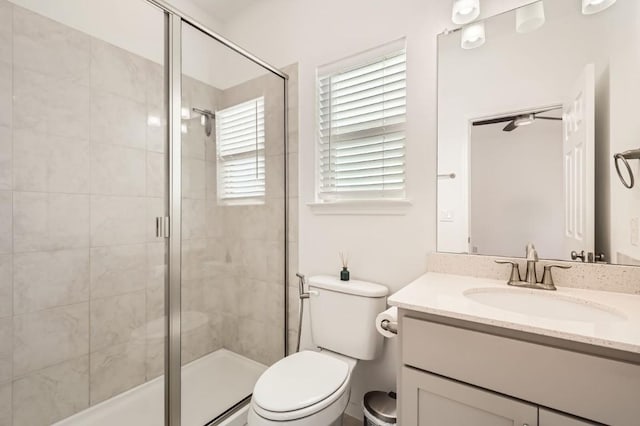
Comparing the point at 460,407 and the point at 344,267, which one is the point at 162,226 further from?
the point at 460,407

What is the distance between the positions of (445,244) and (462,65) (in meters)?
0.81

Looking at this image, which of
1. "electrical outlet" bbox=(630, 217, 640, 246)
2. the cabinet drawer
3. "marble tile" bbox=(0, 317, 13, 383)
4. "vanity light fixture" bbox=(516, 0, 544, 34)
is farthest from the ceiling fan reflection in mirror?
"marble tile" bbox=(0, 317, 13, 383)

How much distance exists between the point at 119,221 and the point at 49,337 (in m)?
0.61

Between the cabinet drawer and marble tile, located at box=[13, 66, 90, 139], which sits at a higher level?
marble tile, located at box=[13, 66, 90, 139]

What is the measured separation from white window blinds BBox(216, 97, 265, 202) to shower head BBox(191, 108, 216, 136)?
0.14 ft

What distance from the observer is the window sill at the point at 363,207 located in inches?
58.8

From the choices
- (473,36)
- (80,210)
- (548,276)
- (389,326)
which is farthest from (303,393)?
(473,36)

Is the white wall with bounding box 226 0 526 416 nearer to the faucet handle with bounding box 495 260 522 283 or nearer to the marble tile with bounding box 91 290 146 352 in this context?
the faucet handle with bounding box 495 260 522 283

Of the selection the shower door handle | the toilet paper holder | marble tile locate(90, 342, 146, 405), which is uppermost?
the shower door handle

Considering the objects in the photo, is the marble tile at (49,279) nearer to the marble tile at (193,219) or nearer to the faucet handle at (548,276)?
the marble tile at (193,219)

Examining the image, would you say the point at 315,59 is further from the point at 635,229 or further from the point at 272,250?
the point at 635,229

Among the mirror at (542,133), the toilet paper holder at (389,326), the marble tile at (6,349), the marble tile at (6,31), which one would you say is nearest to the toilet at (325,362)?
the toilet paper holder at (389,326)

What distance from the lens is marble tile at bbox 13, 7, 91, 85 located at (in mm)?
1311

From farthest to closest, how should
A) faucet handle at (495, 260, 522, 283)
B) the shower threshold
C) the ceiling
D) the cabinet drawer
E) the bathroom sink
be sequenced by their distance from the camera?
the ceiling, the shower threshold, faucet handle at (495, 260, 522, 283), the bathroom sink, the cabinet drawer
